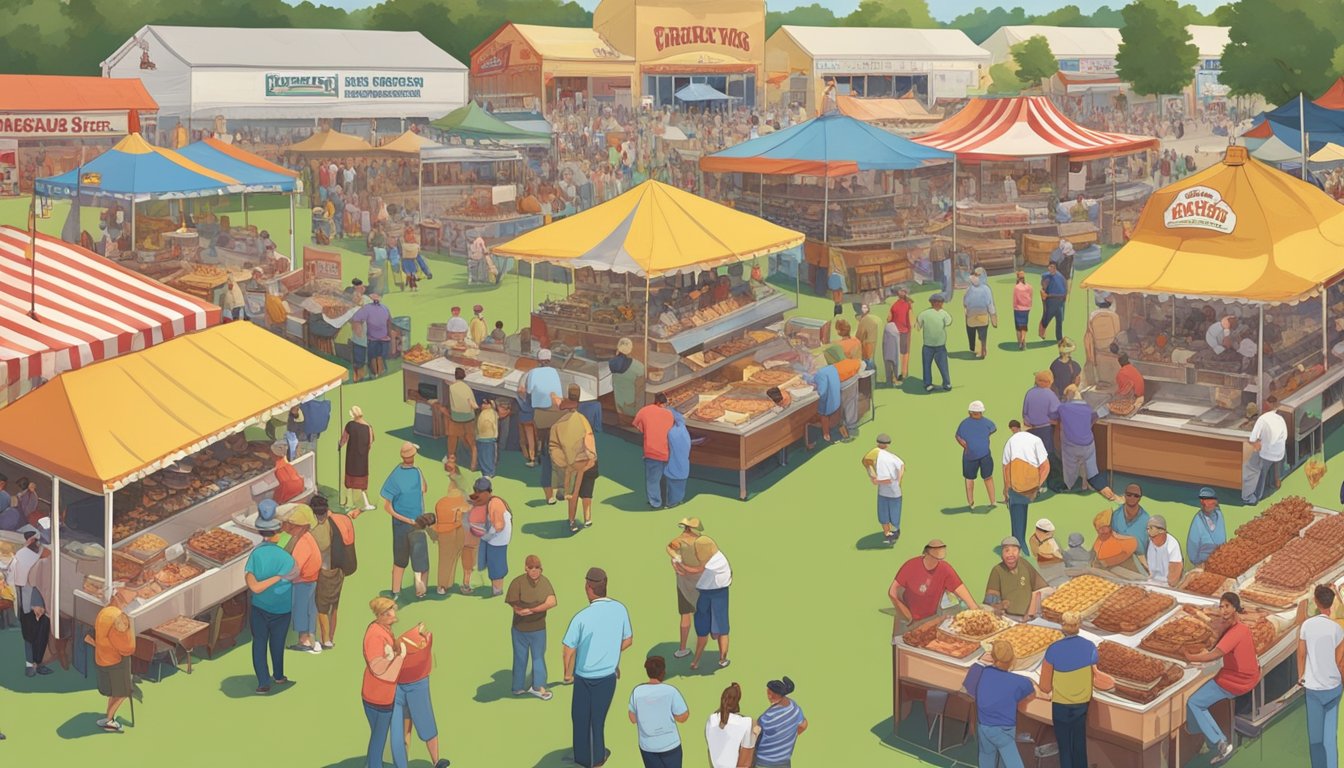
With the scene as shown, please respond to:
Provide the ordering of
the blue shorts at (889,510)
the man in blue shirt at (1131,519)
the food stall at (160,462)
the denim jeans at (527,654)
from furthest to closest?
the blue shorts at (889,510), the man in blue shirt at (1131,519), the food stall at (160,462), the denim jeans at (527,654)

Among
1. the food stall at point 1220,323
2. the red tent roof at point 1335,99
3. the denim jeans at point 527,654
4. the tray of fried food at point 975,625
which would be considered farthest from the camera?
the red tent roof at point 1335,99

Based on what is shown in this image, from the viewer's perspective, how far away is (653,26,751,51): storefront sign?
66188mm

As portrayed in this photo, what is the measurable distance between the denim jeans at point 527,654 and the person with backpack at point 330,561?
1.88 m

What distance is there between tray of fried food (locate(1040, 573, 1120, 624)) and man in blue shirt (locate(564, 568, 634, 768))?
322 centimetres

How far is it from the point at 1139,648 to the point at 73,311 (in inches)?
391

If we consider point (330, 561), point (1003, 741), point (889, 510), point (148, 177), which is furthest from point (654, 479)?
point (148, 177)

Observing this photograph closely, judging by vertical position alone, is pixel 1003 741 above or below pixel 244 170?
below

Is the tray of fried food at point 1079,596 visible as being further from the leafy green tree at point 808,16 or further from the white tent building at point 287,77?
the leafy green tree at point 808,16

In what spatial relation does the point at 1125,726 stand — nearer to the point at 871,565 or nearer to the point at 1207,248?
the point at 871,565

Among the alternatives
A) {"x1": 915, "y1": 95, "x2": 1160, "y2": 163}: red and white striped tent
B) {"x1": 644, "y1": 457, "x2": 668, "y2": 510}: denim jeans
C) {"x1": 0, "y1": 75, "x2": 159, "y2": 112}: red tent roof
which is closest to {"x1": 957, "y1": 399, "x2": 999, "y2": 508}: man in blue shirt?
{"x1": 644, "y1": 457, "x2": 668, "y2": 510}: denim jeans

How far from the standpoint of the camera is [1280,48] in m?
57.6

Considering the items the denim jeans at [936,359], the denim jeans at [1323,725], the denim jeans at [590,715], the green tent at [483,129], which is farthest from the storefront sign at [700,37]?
the denim jeans at [1323,725]

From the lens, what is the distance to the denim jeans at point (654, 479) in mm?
16094

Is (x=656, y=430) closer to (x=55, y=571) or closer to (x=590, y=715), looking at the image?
(x=590, y=715)
